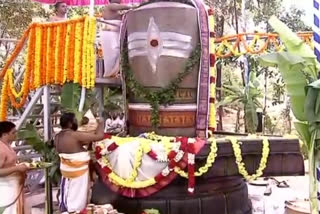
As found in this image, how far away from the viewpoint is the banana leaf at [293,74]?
15.8 ft

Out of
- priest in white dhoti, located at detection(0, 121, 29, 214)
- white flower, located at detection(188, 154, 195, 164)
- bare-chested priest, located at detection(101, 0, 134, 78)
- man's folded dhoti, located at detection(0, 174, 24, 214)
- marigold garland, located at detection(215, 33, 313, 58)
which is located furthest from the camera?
marigold garland, located at detection(215, 33, 313, 58)

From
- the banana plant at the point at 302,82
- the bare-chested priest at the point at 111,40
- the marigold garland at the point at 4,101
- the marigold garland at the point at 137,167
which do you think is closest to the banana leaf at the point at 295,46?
the banana plant at the point at 302,82

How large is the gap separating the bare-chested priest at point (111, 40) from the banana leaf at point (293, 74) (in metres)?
3.38

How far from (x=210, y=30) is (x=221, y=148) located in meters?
1.73

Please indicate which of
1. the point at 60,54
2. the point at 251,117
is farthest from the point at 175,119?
the point at 251,117

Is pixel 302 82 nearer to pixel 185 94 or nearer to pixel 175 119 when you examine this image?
pixel 185 94

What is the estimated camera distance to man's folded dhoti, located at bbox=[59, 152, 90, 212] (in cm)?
650

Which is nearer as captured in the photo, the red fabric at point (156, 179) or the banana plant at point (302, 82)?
the banana plant at point (302, 82)

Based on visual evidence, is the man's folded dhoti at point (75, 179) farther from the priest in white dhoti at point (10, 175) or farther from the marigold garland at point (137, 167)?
the priest in white dhoti at point (10, 175)

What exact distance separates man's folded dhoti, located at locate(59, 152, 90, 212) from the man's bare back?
3.1 inches

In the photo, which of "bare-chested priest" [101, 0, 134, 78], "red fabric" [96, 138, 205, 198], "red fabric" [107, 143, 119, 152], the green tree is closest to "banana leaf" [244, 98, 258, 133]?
"bare-chested priest" [101, 0, 134, 78]

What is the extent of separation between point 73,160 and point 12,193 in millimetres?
852

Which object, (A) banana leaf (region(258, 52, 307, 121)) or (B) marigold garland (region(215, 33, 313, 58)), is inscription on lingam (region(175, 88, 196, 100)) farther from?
(B) marigold garland (region(215, 33, 313, 58))

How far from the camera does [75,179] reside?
6539 mm
